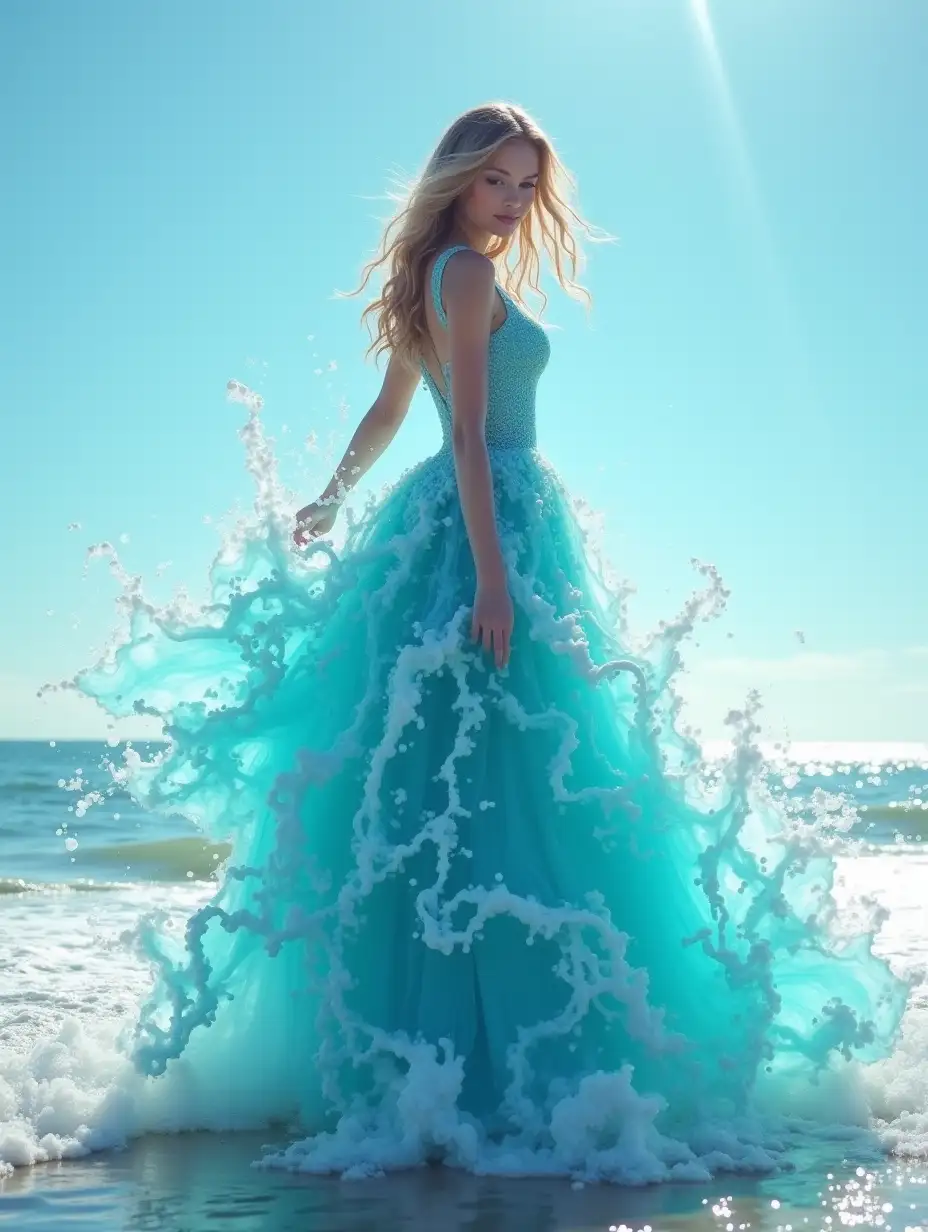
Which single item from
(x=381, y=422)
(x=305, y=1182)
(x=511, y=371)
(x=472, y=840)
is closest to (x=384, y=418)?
(x=381, y=422)

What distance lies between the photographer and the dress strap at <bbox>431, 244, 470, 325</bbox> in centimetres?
374

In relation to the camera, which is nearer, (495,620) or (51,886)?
(495,620)

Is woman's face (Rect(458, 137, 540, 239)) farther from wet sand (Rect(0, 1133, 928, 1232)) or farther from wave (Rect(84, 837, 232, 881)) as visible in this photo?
wave (Rect(84, 837, 232, 881))

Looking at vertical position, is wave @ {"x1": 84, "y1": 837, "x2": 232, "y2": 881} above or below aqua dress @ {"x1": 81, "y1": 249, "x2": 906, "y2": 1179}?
above

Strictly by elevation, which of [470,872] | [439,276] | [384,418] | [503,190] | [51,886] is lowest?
[470,872]

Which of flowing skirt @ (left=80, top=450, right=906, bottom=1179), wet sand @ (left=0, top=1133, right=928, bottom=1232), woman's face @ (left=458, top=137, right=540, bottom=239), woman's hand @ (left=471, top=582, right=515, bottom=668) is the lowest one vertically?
wet sand @ (left=0, top=1133, right=928, bottom=1232)

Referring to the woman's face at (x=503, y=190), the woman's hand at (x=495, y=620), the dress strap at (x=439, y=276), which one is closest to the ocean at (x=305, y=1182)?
the woman's hand at (x=495, y=620)

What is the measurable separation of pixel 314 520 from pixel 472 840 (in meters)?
1.18

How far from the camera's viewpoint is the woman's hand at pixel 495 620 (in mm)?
3535

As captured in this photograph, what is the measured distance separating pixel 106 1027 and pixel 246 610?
1.56 m

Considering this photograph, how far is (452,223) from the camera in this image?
13.0 ft

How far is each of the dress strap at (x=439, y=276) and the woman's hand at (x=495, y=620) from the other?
78cm

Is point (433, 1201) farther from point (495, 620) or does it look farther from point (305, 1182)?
point (495, 620)

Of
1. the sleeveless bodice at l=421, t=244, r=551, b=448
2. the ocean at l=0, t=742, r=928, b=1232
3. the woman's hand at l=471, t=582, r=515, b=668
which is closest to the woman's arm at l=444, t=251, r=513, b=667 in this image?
the woman's hand at l=471, t=582, r=515, b=668
